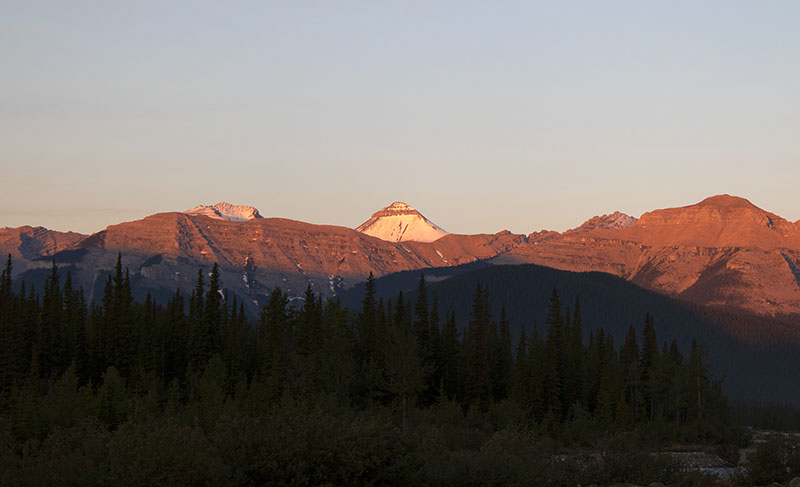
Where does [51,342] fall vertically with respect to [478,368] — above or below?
above

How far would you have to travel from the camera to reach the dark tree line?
110375 millimetres

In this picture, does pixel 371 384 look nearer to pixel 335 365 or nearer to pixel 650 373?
pixel 335 365

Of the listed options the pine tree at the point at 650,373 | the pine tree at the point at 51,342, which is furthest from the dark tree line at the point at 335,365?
the pine tree at the point at 650,373

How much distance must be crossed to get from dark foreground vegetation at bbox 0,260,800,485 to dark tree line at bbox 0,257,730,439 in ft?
0.97

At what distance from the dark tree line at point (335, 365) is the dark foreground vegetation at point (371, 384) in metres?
0.30

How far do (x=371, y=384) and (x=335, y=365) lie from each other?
710 centimetres

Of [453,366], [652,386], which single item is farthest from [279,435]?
[652,386]

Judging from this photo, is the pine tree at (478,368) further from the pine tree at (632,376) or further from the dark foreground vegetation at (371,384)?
the pine tree at (632,376)

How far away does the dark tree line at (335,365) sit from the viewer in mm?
110375

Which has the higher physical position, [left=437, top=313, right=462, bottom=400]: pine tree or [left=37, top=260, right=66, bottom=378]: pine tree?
[left=37, top=260, right=66, bottom=378]: pine tree

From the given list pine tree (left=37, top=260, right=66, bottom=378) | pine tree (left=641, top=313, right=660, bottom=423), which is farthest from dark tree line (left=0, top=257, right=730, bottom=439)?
pine tree (left=641, top=313, right=660, bottom=423)

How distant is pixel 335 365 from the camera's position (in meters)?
119

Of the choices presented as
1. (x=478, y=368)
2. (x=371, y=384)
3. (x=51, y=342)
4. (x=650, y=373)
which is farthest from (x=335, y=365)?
(x=650, y=373)

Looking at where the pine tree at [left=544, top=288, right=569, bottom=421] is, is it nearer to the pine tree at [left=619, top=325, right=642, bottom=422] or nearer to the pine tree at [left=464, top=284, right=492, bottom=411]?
the pine tree at [left=464, top=284, right=492, bottom=411]
